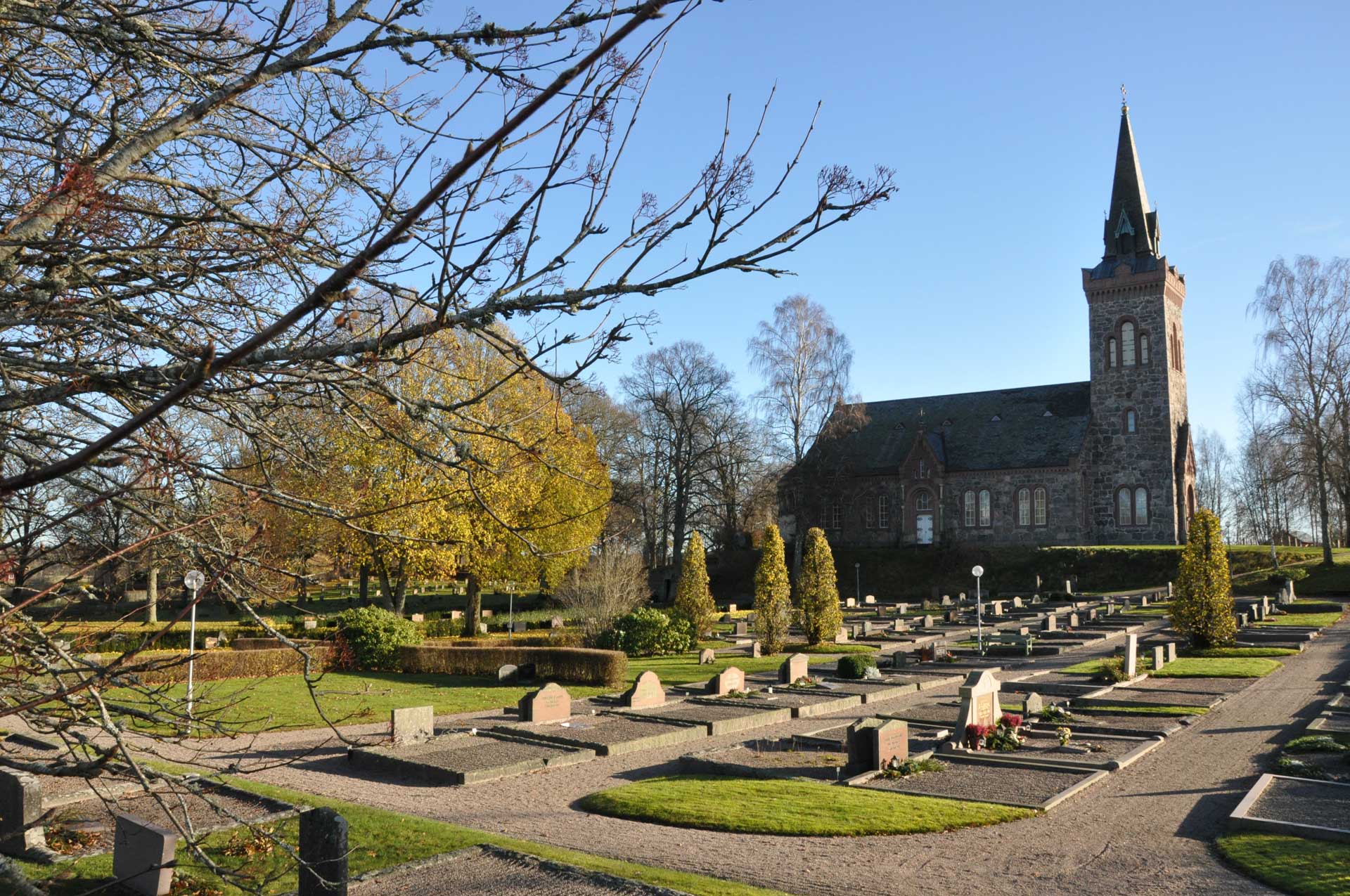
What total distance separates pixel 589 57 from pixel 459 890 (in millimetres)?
8459

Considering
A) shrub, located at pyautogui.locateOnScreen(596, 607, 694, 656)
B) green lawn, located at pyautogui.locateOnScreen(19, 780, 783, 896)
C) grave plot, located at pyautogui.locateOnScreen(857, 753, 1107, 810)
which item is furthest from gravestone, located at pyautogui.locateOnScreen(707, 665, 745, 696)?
green lawn, located at pyautogui.locateOnScreen(19, 780, 783, 896)

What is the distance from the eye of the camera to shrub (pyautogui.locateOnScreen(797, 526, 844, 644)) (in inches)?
1220

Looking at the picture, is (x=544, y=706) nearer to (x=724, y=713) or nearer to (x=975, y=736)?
(x=724, y=713)

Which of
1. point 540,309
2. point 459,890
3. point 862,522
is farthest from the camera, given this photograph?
point 862,522

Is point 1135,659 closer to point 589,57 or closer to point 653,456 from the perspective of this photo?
point 589,57

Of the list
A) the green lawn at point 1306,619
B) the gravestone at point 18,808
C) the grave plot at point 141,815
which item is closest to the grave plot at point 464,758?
the grave plot at point 141,815

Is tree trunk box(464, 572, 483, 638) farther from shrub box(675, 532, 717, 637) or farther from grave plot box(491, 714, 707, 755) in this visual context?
grave plot box(491, 714, 707, 755)

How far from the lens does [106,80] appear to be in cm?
558

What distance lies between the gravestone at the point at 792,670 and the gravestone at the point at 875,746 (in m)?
8.90

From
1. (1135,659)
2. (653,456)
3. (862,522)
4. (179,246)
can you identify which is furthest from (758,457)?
(179,246)

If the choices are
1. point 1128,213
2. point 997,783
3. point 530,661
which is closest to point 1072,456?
point 1128,213

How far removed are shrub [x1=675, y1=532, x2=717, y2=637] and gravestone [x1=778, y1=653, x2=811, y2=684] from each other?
851 cm

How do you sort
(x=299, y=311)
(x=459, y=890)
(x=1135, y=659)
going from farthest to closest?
(x=1135, y=659)
(x=459, y=890)
(x=299, y=311)

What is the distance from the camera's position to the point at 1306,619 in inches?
1388
